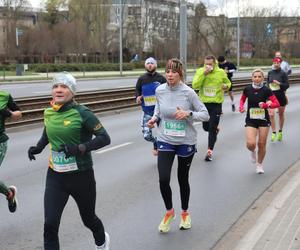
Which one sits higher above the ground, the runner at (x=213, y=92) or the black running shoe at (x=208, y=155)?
the runner at (x=213, y=92)

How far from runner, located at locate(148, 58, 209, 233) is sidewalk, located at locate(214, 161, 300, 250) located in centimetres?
79

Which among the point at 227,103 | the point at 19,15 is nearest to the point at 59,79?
the point at 227,103

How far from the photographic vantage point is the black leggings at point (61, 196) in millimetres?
4398

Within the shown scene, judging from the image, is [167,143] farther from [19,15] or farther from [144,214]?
[19,15]

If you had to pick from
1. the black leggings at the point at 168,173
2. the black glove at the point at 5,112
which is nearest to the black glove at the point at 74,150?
the black leggings at the point at 168,173

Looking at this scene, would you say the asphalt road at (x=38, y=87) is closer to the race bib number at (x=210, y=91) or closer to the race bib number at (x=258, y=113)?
the race bib number at (x=210, y=91)

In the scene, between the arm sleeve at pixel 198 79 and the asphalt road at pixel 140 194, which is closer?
the asphalt road at pixel 140 194

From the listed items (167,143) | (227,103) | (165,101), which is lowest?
(227,103)

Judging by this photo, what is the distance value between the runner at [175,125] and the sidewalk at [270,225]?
79 cm

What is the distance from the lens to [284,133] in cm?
Result: 1387

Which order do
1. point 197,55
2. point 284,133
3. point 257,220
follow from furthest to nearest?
1. point 197,55
2. point 284,133
3. point 257,220

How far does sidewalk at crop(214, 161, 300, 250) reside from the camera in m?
5.26

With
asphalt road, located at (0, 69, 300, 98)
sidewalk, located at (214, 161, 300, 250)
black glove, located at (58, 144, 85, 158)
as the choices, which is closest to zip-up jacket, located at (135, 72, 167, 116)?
sidewalk, located at (214, 161, 300, 250)

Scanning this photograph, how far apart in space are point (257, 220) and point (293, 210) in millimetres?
497
